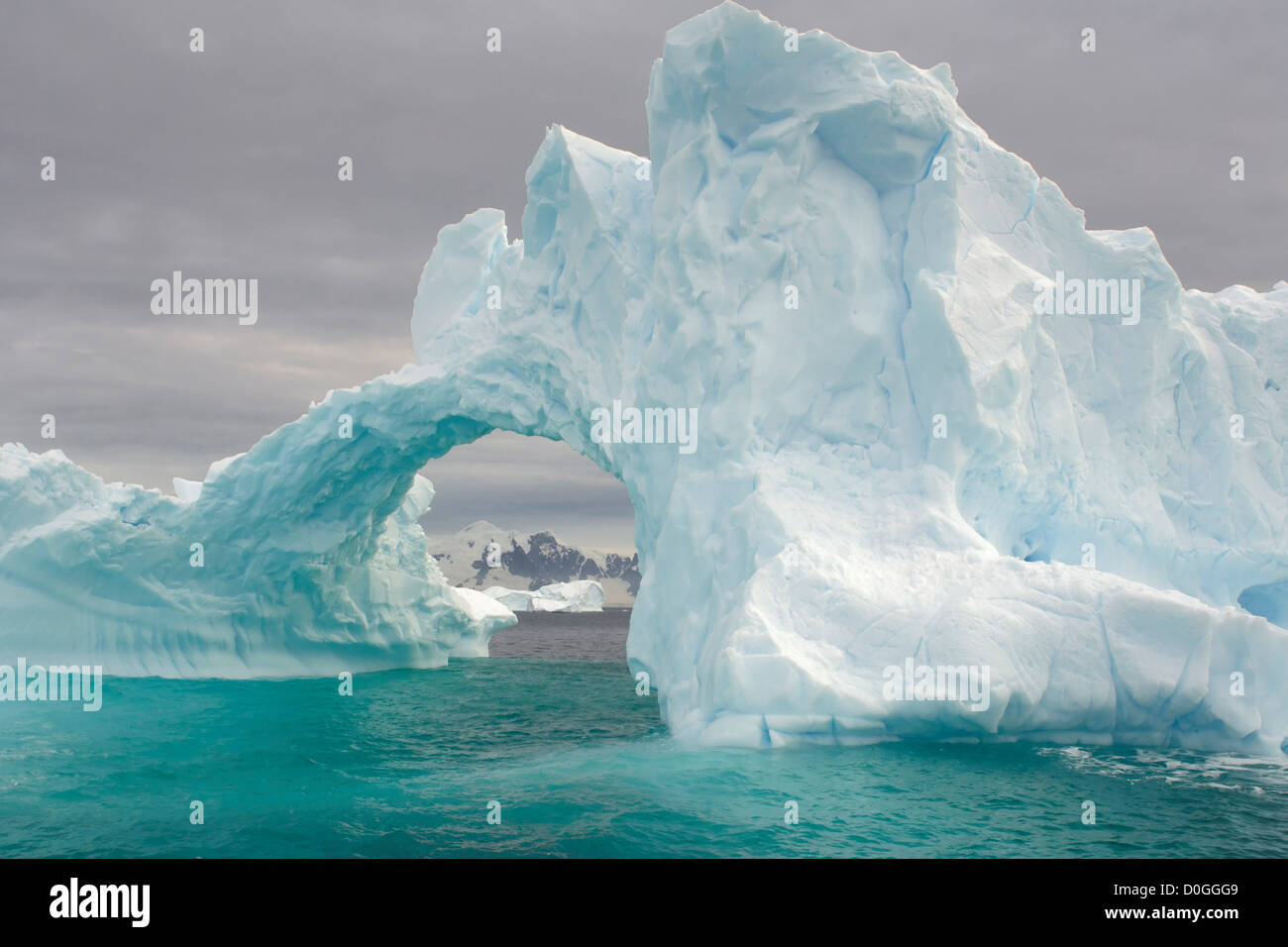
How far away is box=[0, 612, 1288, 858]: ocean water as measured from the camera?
26.1 feet

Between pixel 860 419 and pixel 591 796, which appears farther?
pixel 860 419

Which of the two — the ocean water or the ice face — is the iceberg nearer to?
the ice face

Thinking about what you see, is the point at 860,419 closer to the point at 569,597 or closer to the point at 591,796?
Answer: the point at 591,796

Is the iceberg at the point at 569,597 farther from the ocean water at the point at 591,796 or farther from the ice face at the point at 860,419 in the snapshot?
the ocean water at the point at 591,796

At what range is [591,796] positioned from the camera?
9.40 meters

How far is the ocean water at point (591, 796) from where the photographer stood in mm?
7941

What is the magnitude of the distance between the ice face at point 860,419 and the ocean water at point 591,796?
35.4 inches

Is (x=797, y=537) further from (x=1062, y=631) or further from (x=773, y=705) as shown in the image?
(x=1062, y=631)

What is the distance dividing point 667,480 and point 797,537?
2.67 meters

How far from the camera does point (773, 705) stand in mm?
10672

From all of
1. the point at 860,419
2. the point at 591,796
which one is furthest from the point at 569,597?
the point at 591,796

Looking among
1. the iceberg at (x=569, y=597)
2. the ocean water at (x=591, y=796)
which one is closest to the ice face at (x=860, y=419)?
the ocean water at (x=591, y=796)

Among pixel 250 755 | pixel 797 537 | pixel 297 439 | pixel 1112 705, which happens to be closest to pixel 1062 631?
pixel 1112 705

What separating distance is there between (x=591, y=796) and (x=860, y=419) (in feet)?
22.5
